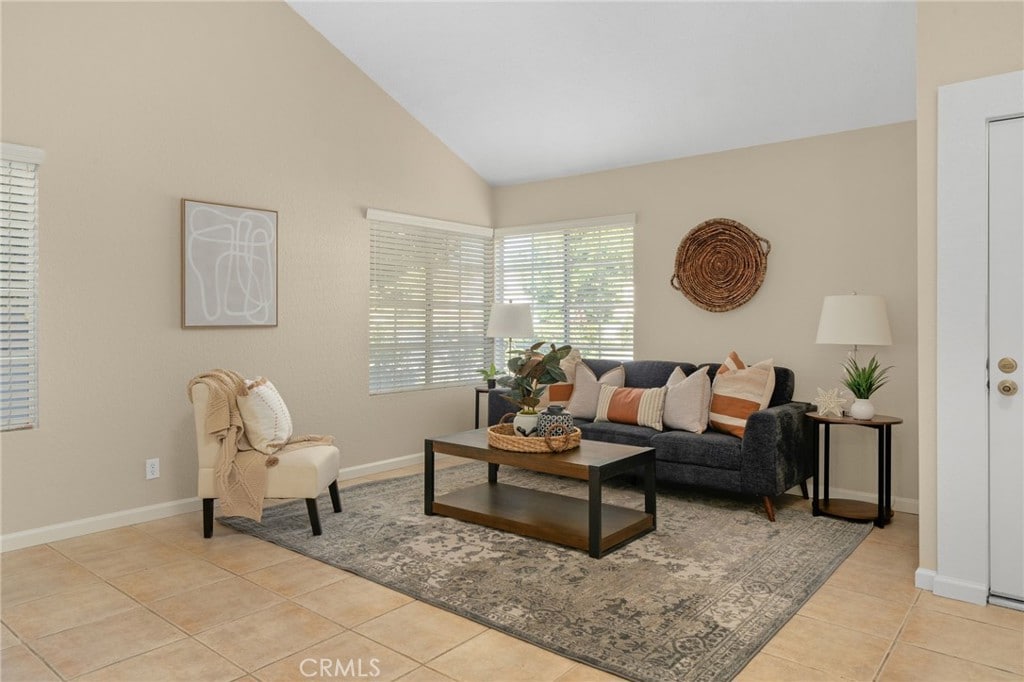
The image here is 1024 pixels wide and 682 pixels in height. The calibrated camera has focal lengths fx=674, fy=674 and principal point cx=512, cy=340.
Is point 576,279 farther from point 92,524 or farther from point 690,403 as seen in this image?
point 92,524

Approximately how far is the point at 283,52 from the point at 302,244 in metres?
1.30

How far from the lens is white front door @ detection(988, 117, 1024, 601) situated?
2.71 m

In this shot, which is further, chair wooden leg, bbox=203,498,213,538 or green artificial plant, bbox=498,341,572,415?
green artificial plant, bbox=498,341,572,415

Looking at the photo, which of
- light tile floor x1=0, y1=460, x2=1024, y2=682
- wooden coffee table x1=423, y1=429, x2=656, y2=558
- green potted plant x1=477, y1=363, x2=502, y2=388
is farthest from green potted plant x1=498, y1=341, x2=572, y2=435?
green potted plant x1=477, y1=363, x2=502, y2=388

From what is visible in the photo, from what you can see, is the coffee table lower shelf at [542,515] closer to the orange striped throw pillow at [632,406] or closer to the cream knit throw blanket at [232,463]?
the orange striped throw pillow at [632,406]

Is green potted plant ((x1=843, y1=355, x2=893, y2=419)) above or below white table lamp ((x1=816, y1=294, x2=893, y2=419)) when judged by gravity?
below

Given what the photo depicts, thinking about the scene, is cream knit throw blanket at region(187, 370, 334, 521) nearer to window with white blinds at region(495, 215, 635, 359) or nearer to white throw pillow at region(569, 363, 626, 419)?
white throw pillow at region(569, 363, 626, 419)

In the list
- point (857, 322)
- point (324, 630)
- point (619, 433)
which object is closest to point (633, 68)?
point (857, 322)

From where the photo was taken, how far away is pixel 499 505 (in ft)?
12.8

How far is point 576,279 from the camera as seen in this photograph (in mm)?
5961

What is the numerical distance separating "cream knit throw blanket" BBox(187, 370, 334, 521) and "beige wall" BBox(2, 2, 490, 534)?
2.13ft

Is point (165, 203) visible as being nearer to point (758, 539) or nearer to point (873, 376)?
point (758, 539)

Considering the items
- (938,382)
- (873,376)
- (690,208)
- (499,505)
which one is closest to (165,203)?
(499,505)

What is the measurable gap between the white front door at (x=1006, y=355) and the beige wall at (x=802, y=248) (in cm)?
154
